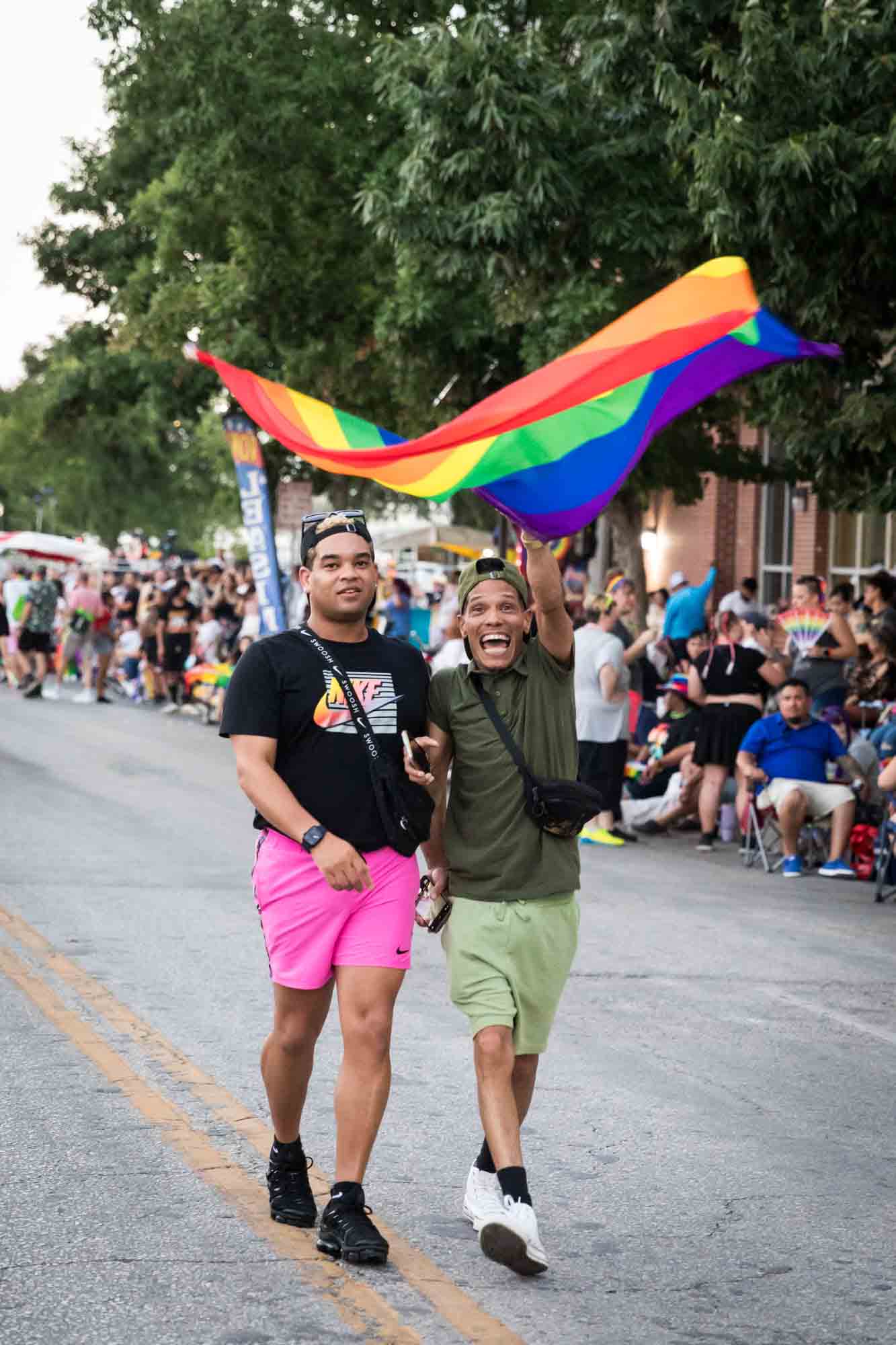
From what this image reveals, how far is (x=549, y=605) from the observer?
17.6ft

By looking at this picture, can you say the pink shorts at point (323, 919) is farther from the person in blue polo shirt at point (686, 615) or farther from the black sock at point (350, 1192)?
the person in blue polo shirt at point (686, 615)

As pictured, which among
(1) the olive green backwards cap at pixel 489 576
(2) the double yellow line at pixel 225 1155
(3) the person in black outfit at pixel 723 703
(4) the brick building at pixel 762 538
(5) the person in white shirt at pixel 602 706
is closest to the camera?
(2) the double yellow line at pixel 225 1155

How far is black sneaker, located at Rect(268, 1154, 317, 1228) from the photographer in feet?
17.6

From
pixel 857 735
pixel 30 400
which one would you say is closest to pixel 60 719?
pixel 857 735

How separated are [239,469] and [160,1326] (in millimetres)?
19063

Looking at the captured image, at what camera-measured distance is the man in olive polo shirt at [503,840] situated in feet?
17.1

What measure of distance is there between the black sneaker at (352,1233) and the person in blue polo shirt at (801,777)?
9.06 metres

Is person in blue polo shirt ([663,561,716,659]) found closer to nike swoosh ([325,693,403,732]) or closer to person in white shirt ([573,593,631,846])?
person in white shirt ([573,593,631,846])

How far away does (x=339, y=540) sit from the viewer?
5.27 metres

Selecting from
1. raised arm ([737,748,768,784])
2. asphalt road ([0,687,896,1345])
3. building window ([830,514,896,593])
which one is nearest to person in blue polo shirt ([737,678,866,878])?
raised arm ([737,748,768,784])

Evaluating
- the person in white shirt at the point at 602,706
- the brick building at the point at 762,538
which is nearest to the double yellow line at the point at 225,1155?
the person in white shirt at the point at 602,706

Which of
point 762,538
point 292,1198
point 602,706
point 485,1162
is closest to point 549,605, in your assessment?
point 485,1162

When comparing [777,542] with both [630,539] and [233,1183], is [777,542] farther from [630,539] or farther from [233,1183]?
[233,1183]

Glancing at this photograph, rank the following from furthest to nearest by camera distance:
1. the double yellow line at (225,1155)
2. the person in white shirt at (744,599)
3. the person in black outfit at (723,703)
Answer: the person in white shirt at (744,599), the person in black outfit at (723,703), the double yellow line at (225,1155)
